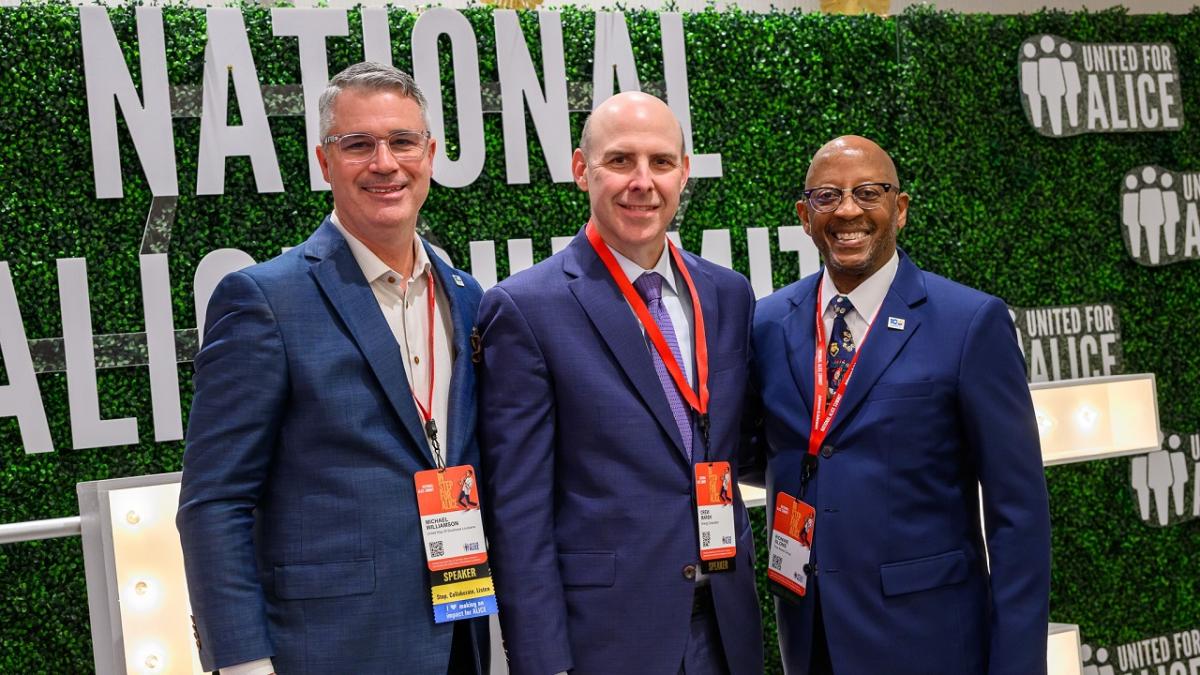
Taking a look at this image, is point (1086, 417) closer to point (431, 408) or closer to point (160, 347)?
point (431, 408)

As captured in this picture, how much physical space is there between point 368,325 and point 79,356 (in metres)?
2.30

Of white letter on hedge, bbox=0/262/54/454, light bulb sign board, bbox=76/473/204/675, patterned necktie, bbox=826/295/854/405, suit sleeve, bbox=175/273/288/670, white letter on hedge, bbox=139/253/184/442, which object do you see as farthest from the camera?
white letter on hedge, bbox=139/253/184/442

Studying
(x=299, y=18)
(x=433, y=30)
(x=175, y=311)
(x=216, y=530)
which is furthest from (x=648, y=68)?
(x=216, y=530)

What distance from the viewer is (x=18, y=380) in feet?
12.9

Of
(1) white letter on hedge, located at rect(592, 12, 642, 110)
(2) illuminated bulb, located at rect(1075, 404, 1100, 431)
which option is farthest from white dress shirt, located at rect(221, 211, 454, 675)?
(2) illuminated bulb, located at rect(1075, 404, 1100, 431)

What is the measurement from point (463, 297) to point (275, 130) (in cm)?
220

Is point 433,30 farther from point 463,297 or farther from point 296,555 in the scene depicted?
point 296,555

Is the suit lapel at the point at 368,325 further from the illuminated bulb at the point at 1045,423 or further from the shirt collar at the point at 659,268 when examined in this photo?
the illuminated bulb at the point at 1045,423

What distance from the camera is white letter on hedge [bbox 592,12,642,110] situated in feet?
15.2

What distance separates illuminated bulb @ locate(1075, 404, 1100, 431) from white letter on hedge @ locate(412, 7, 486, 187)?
2716 millimetres

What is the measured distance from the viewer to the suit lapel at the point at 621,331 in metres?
2.31

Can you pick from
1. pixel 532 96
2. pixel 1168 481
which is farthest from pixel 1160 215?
pixel 532 96

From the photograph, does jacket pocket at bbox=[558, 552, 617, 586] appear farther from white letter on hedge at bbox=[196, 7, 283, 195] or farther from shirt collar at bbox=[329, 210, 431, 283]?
white letter on hedge at bbox=[196, 7, 283, 195]

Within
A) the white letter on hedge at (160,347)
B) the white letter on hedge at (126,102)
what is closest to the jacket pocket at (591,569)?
the white letter on hedge at (160,347)
